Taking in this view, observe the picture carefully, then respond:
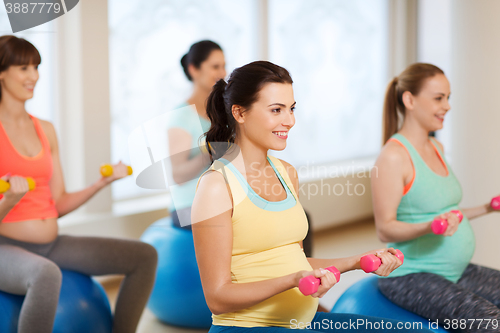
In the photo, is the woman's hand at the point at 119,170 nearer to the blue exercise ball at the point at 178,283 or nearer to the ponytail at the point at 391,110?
the blue exercise ball at the point at 178,283

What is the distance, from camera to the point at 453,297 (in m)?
1.59

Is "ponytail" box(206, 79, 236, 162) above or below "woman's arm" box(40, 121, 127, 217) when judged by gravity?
above

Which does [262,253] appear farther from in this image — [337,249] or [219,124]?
[337,249]

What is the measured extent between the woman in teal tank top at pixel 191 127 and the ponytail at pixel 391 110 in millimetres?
685

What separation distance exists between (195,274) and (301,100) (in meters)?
2.20

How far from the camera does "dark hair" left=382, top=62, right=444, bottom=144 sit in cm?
186

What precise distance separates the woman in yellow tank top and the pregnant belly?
83cm

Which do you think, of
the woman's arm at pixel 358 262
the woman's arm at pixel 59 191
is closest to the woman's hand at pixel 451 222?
the woman's arm at pixel 358 262

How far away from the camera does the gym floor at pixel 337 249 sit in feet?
8.46

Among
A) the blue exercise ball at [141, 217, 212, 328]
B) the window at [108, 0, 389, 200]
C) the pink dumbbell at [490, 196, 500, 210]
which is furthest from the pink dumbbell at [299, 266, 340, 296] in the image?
the window at [108, 0, 389, 200]

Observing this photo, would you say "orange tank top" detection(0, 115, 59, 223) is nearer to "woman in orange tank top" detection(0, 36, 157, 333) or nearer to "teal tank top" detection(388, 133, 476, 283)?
"woman in orange tank top" detection(0, 36, 157, 333)

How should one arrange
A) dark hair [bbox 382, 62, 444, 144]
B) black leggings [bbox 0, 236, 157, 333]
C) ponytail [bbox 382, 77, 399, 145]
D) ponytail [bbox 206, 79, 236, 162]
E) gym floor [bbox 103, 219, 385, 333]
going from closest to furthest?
1. ponytail [bbox 206, 79, 236, 162]
2. black leggings [bbox 0, 236, 157, 333]
3. dark hair [bbox 382, 62, 444, 144]
4. ponytail [bbox 382, 77, 399, 145]
5. gym floor [bbox 103, 219, 385, 333]

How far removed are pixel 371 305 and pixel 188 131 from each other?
101 cm

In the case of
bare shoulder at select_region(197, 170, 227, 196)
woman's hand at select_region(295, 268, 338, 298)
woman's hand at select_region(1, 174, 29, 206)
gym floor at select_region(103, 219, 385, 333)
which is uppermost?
bare shoulder at select_region(197, 170, 227, 196)
